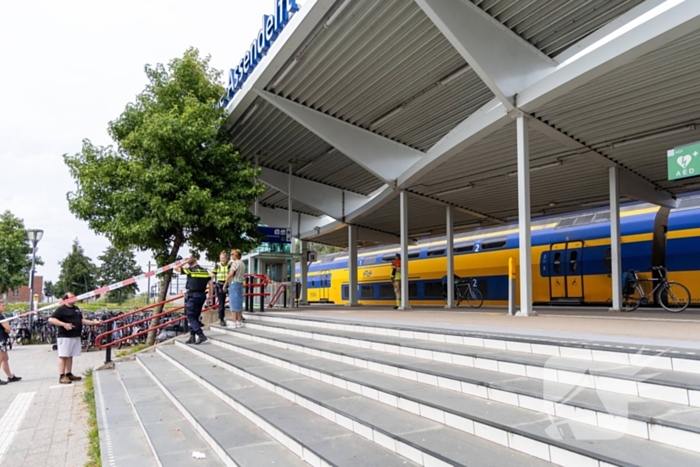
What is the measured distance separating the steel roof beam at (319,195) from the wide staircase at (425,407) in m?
12.0

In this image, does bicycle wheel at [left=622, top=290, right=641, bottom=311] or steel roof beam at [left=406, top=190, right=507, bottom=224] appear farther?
steel roof beam at [left=406, top=190, right=507, bottom=224]

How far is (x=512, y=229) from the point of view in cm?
1681

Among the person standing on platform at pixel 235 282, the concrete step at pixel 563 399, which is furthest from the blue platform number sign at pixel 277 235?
the concrete step at pixel 563 399

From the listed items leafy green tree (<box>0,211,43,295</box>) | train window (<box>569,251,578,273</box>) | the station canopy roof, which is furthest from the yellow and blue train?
leafy green tree (<box>0,211,43,295</box>)

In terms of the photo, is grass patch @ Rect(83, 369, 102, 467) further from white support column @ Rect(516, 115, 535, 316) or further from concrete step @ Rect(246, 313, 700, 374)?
white support column @ Rect(516, 115, 535, 316)

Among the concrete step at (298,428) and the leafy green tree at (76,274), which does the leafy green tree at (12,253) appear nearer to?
the concrete step at (298,428)

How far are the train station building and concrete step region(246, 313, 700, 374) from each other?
9.29ft

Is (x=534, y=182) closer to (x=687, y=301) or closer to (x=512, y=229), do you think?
(x=512, y=229)

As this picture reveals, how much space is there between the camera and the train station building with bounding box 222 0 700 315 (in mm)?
8133

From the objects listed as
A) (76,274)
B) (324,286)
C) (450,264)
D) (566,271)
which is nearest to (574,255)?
(566,271)

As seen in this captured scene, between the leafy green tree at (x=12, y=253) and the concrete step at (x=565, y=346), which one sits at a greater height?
the leafy green tree at (x=12, y=253)

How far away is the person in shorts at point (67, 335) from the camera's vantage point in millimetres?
8875

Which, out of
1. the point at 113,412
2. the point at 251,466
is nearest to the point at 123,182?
the point at 113,412

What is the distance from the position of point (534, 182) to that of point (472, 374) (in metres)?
11.2
